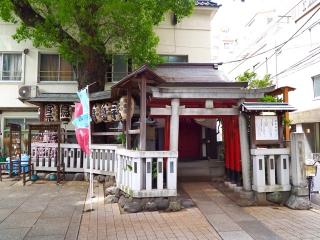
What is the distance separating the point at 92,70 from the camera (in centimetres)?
1355

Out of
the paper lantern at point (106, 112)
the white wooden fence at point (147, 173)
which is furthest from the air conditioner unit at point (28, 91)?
the white wooden fence at point (147, 173)

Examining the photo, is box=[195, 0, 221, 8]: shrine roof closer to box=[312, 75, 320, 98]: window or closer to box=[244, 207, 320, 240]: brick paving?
box=[312, 75, 320, 98]: window

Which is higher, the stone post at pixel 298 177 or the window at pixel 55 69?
the window at pixel 55 69

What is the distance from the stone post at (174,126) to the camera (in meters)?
8.48

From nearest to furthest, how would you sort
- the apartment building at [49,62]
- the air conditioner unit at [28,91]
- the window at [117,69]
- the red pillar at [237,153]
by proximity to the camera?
the red pillar at [237,153], the air conditioner unit at [28,91], the apartment building at [49,62], the window at [117,69]

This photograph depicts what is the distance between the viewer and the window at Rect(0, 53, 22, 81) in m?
16.5

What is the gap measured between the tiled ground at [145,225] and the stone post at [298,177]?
279 cm

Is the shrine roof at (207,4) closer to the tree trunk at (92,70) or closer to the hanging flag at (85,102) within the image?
the tree trunk at (92,70)

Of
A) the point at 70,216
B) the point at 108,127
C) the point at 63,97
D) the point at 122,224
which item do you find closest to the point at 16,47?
the point at 63,97

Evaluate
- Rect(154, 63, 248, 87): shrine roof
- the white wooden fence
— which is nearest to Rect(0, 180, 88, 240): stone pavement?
the white wooden fence

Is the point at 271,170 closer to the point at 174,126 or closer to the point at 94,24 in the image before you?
the point at 174,126

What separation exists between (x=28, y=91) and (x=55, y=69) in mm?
1902

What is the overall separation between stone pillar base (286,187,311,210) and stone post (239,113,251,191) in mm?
1207

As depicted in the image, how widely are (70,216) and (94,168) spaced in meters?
4.51
